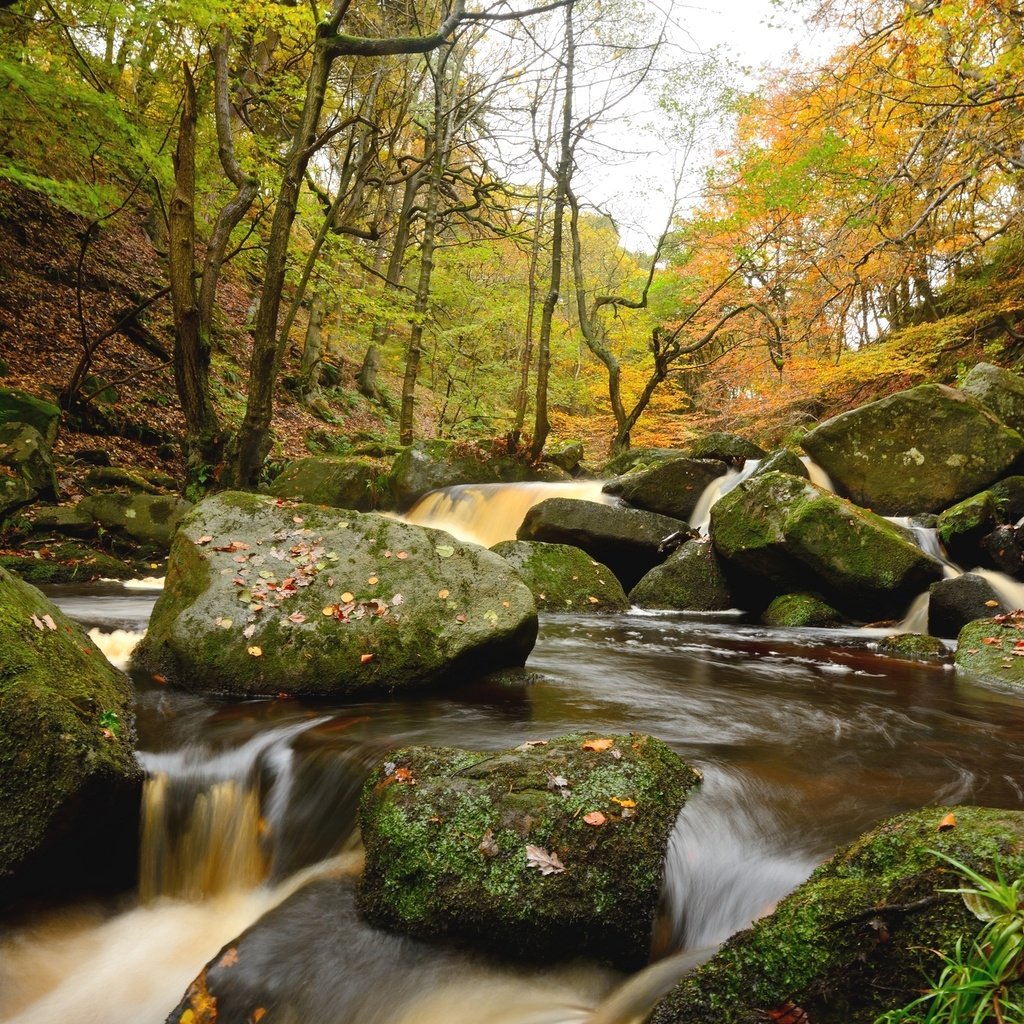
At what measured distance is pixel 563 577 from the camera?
8469 mm

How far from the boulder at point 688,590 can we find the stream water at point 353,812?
11.5 feet

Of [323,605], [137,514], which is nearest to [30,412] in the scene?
[137,514]

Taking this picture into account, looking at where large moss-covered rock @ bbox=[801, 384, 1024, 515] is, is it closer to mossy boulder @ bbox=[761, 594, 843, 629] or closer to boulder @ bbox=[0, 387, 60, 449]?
mossy boulder @ bbox=[761, 594, 843, 629]

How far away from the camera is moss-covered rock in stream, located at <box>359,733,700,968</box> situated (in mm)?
2209

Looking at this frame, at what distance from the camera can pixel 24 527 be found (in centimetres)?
777

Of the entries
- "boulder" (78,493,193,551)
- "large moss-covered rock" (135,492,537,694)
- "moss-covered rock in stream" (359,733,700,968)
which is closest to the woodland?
"boulder" (78,493,193,551)

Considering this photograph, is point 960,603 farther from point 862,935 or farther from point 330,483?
point 330,483

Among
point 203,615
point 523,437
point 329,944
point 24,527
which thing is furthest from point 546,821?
point 523,437

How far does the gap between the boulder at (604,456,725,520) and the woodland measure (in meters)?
2.81

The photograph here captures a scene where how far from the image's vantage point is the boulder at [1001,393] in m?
9.91

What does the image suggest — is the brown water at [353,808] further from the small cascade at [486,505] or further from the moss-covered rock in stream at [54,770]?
the small cascade at [486,505]

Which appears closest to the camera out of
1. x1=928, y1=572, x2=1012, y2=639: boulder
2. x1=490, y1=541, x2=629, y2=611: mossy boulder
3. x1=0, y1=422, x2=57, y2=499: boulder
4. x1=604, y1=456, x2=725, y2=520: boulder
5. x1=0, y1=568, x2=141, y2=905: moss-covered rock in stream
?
x1=0, y1=568, x2=141, y2=905: moss-covered rock in stream

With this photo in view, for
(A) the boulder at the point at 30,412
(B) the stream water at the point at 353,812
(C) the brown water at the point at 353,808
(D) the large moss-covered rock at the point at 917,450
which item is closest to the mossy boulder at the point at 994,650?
(C) the brown water at the point at 353,808

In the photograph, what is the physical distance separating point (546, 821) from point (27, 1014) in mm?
1938
